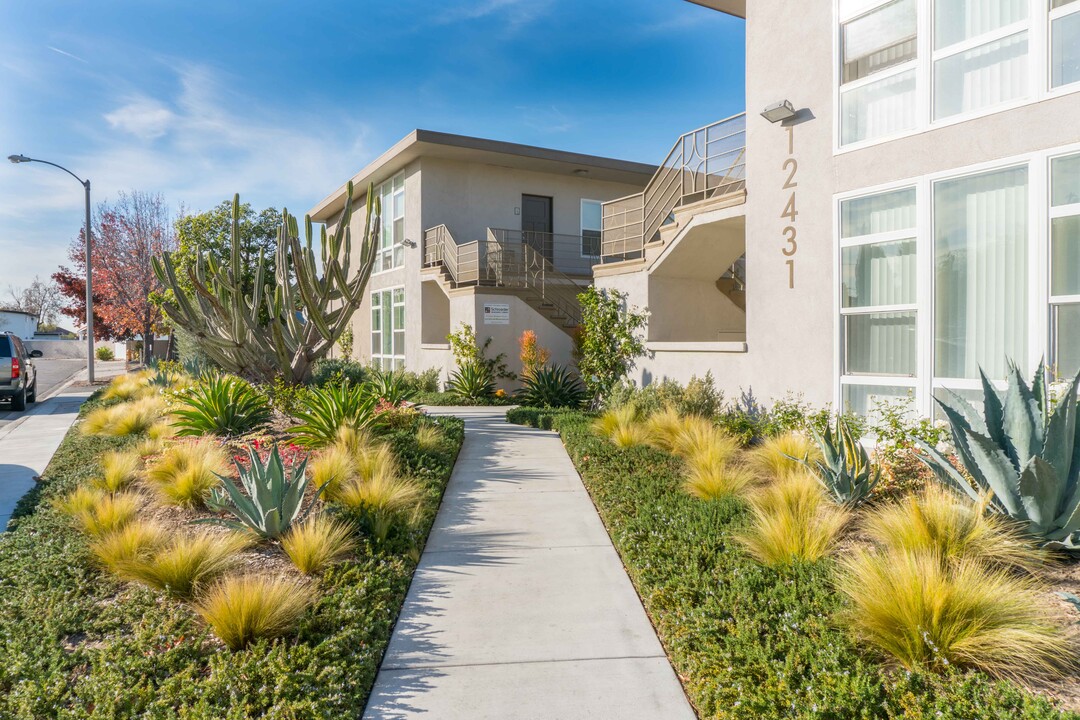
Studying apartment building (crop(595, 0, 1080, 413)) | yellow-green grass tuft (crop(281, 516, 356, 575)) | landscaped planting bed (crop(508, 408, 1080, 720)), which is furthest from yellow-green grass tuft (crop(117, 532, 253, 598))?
apartment building (crop(595, 0, 1080, 413))

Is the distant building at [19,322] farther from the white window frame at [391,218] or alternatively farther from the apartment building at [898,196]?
the apartment building at [898,196]

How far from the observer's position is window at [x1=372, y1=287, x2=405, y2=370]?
21.2m

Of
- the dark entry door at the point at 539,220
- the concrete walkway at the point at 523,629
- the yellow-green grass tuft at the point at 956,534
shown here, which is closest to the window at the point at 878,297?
the yellow-green grass tuft at the point at 956,534

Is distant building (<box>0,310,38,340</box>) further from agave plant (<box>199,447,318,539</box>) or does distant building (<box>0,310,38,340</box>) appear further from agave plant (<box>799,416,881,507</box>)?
agave plant (<box>799,416,881,507</box>)

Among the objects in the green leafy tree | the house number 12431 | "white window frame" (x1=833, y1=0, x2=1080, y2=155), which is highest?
"white window frame" (x1=833, y1=0, x2=1080, y2=155)

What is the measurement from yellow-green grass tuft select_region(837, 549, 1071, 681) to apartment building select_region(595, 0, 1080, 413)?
4147mm

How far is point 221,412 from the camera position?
10039 millimetres

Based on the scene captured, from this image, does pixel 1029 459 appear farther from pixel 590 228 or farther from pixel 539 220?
pixel 590 228

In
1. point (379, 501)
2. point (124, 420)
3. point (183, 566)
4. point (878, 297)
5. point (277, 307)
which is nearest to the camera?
point (183, 566)

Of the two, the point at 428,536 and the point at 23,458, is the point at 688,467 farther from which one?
the point at 23,458

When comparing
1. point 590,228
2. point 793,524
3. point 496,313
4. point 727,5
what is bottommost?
point 793,524

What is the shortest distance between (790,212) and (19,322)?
6978 cm

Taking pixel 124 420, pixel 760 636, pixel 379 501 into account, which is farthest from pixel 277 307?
pixel 760 636

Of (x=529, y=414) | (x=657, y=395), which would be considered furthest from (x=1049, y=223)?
(x=529, y=414)
